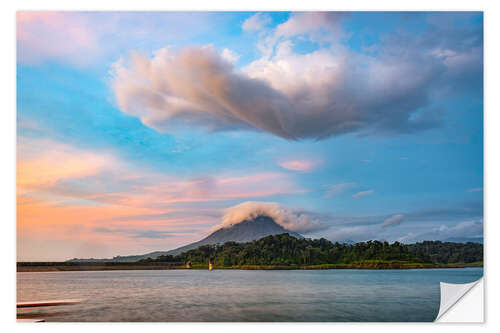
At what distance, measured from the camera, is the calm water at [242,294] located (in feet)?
16.7

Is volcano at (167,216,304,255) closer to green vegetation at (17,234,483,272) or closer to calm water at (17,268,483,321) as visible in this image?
green vegetation at (17,234,483,272)

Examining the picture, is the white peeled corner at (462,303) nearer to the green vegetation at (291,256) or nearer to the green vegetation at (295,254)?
the green vegetation at (291,256)

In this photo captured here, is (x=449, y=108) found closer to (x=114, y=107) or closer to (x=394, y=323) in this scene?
(x=394, y=323)

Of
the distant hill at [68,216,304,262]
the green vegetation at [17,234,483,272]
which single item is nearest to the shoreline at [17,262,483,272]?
the green vegetation at [17,234,483,272]

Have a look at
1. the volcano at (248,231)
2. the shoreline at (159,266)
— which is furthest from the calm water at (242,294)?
the volcano at (248,231)

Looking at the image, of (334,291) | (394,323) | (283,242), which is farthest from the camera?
(283,242)

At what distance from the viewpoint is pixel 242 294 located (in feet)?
18.3

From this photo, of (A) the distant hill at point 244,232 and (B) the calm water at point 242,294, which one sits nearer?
(B) the calm water at point 242,294

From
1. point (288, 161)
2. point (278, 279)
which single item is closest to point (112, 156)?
point (288, 161)

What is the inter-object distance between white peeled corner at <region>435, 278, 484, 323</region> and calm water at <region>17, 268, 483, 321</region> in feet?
0.29

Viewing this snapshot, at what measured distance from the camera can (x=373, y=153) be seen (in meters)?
5.73

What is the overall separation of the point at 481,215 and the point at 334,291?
2125mm

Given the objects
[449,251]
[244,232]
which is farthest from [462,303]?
[244,232]

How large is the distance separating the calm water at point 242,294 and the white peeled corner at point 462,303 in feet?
0.29
